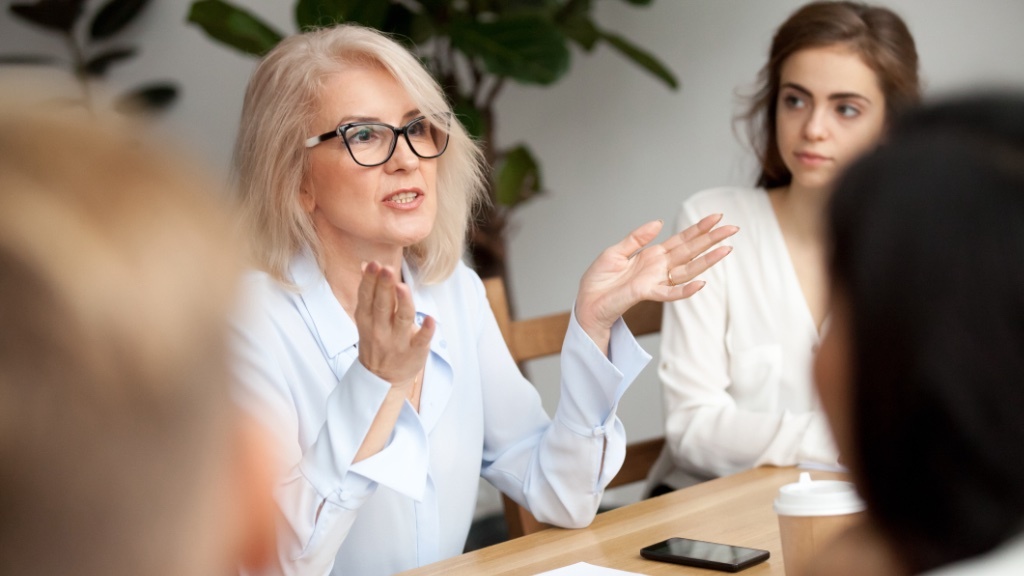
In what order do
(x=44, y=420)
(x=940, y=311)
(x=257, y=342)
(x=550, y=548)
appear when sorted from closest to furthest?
(x=44, y=420)
(x=940, y=311)
(x=550, y=548)
(x=257, y=342)

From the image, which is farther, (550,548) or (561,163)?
(561,163)

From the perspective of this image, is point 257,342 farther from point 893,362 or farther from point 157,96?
point 157,96

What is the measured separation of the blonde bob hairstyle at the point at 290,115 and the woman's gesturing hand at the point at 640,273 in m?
0.40

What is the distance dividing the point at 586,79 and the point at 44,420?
371cm

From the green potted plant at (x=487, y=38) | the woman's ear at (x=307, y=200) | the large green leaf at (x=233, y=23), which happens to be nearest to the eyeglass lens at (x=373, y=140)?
the woman's ear at (x=307, y=200)

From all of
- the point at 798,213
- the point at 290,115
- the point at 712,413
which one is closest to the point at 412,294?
the point at 290,115

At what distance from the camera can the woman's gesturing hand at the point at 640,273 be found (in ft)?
5.31

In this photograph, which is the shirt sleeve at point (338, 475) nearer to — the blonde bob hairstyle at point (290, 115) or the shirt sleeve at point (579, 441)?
the shirt sleeve at point (579, 441)

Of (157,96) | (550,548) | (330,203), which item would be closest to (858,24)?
(330,203)

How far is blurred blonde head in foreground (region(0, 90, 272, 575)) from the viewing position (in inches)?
15.5

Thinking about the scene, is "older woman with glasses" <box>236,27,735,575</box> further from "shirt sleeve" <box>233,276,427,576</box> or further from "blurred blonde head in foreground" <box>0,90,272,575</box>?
"blurred blonde head in foreground" <box>0,90,272,575</box>

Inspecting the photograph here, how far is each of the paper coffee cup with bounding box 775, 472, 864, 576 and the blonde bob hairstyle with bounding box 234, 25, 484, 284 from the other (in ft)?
2.95

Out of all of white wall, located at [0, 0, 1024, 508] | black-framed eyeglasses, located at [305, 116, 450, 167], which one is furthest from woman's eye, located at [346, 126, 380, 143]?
white wall, located at [0, 0, 1024, 508]

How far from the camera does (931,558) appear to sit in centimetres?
63
